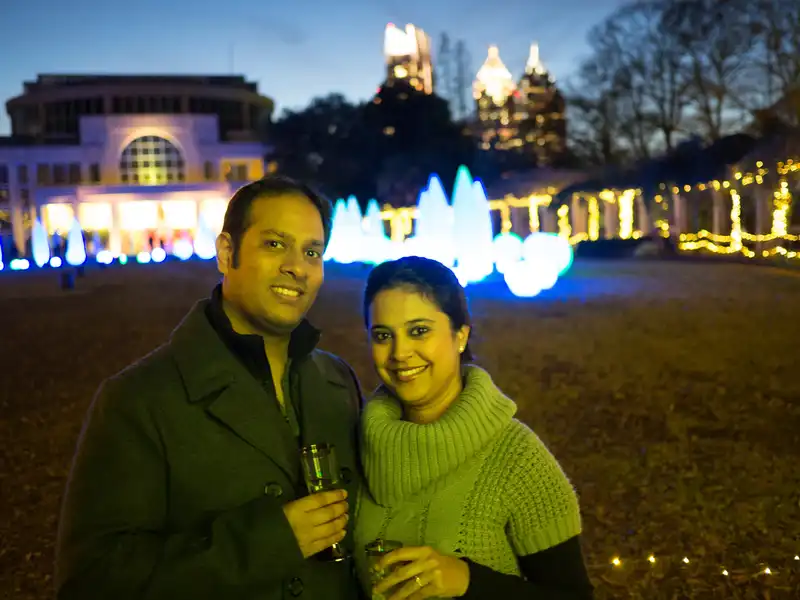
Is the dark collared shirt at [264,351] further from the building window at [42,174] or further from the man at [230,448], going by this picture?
the building window at [42,174]

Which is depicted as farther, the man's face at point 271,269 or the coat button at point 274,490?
the man's face at point 271,269

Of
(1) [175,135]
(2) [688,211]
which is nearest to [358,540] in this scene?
(2) [688,211]

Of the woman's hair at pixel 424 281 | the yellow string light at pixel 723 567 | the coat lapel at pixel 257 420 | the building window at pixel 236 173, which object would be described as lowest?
the yellow string light at pixel 723 567

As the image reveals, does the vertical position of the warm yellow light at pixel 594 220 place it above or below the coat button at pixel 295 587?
above

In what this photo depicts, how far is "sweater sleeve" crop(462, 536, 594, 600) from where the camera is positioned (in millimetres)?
1818

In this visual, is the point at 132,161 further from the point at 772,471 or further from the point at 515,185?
the point at 772,471

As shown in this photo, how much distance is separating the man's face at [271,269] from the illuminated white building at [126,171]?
188 ft

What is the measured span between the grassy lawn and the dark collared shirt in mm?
2249

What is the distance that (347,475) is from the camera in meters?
1.99

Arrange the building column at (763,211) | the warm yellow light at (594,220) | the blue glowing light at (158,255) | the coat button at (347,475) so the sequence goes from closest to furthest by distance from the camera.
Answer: the coat button at (347,475) < the building column at (763,211) < the warm yellow light at (594,220) < the blue glowing light at (158,255)

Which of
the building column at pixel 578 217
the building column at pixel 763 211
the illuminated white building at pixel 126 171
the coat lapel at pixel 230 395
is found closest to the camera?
the coat lapel at pixel 230 395

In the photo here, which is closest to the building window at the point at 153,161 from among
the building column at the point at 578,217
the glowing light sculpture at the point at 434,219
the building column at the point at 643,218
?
the building column at the point at 578,217

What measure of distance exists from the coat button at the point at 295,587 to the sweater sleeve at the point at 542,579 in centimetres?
38

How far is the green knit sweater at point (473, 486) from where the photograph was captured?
1.85 meters
